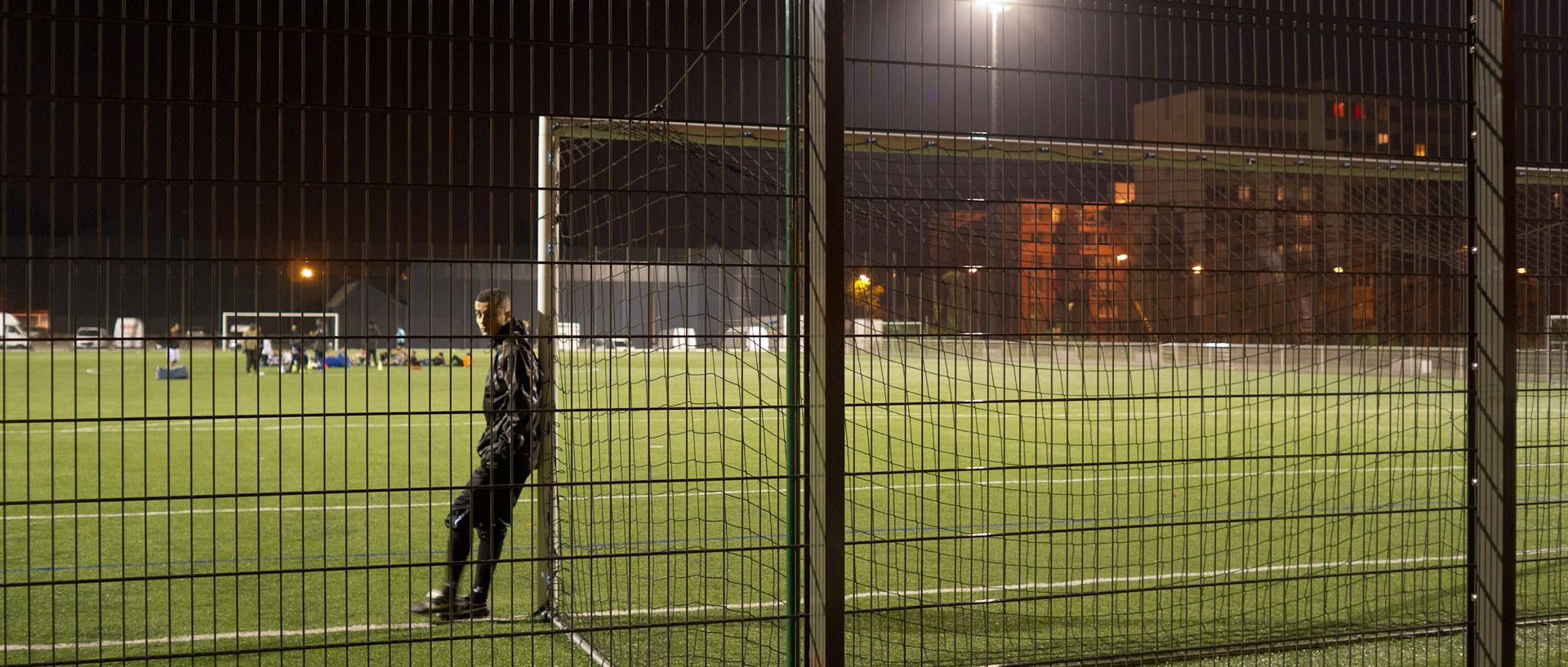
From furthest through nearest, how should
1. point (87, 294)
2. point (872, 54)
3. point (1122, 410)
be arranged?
point (1122, 410) → point (87, 294) → point (872, 54)

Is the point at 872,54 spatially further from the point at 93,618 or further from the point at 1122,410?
the point at 1122,410

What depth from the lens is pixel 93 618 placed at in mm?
5453

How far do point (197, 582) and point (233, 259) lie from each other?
163 inches

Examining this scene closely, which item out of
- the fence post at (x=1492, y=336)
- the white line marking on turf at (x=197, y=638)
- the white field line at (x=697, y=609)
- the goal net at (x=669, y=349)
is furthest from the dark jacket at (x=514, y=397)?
the fence post at (x=1492, y=336)

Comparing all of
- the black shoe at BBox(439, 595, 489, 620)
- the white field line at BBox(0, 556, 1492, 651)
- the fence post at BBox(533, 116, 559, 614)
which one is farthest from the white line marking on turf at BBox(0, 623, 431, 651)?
the fence post at BBox(533, 116, 559, 614)

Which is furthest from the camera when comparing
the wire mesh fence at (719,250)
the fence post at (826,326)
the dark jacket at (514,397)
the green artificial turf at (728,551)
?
the dark jacket at (514,397)

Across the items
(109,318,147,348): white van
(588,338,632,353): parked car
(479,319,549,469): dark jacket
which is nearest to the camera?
(109,318,147,348): white van

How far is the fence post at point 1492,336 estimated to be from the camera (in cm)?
402

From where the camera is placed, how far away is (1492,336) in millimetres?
4047

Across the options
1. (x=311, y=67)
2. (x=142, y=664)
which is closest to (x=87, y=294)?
(x=142, y=664)

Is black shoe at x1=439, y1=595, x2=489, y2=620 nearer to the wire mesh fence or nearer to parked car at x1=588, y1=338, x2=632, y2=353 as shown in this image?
the wire mesh fence

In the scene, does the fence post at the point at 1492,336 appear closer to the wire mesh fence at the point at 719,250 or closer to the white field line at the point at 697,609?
the wire mesh fence at the point at 719,250

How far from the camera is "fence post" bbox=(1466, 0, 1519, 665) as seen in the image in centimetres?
402

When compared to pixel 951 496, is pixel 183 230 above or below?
above
